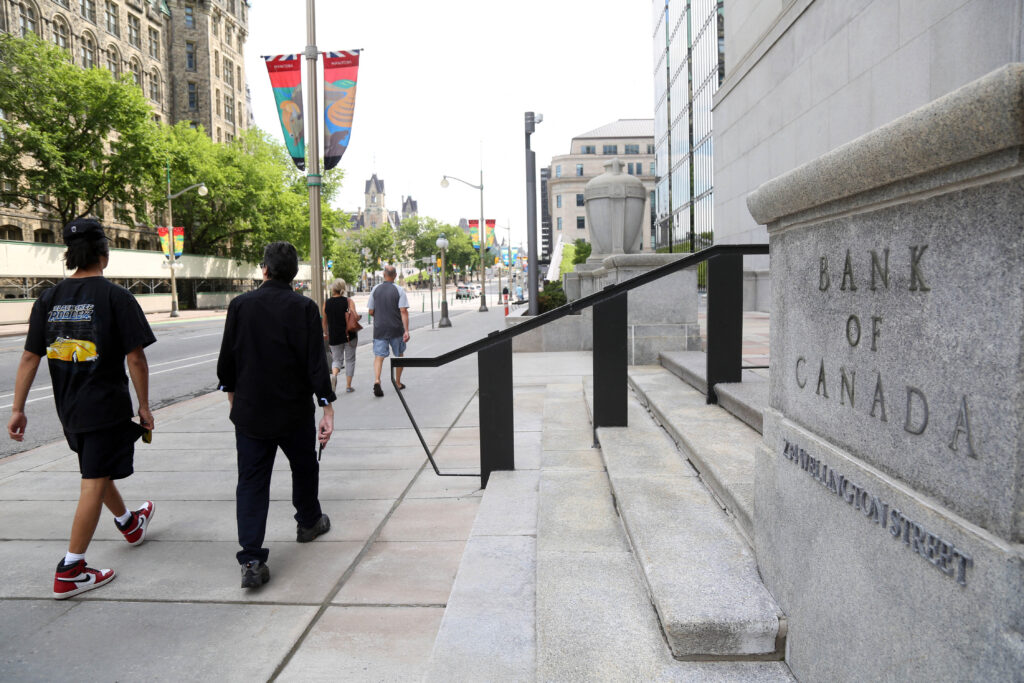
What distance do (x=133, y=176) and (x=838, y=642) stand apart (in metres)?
47.1

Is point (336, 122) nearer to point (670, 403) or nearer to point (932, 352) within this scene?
point (670, 403)

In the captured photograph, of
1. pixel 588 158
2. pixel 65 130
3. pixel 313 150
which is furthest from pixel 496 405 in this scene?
pixel 588 158

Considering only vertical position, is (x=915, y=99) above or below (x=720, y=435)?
above

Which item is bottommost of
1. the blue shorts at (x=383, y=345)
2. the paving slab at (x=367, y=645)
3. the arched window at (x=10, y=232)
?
the paving slab at (x=367, y=645)

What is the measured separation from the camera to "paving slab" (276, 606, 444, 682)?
287 centimetres

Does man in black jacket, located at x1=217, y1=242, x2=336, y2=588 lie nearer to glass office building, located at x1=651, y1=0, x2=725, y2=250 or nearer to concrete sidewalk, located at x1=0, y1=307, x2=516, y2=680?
concrete sidewalk, located at x1=0, y1=307, x2=516, y2=680

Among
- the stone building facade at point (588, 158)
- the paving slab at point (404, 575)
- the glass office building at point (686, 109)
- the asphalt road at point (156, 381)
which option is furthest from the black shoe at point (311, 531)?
the stone building facade at point (588, 158)

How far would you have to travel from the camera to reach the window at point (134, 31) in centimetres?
5400

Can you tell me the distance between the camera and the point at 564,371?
9.99 m

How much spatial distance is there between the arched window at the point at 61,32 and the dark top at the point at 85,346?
5138 cm

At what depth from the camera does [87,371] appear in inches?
149

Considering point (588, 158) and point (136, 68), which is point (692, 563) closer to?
point (136, 68)

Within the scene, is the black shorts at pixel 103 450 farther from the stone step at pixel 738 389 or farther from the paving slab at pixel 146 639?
the stone step at pixel 738 389

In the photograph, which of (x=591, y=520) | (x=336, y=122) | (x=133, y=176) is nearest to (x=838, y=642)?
(x=591, y=520)
